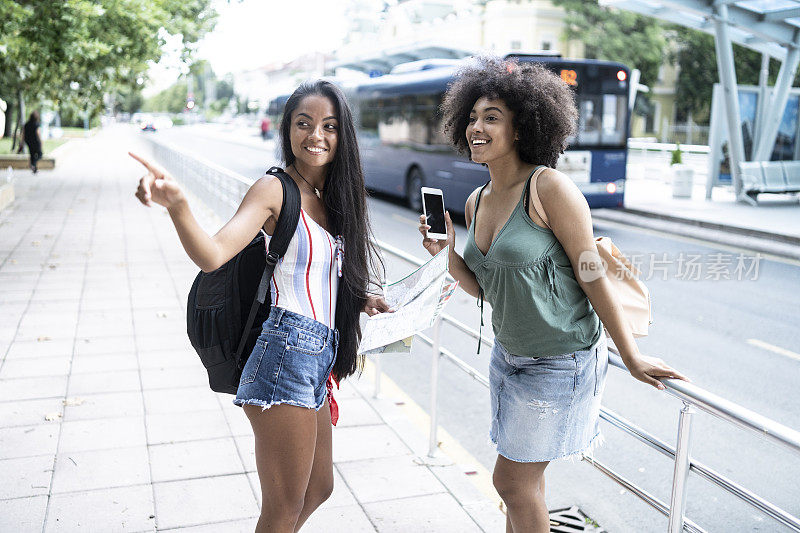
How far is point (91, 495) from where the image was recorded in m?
3.45

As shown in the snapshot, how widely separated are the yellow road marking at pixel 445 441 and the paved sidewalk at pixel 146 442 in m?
0.09

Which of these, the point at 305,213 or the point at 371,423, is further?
the point at 371,423

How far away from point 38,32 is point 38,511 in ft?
30.1

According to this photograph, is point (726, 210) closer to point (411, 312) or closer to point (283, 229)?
point (411, 312)

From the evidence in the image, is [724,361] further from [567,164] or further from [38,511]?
[567,164]

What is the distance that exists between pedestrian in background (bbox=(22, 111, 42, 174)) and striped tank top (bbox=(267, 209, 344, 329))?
22429mm

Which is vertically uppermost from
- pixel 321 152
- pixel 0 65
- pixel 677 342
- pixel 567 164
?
pixel 0 65

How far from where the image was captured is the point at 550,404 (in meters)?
2.30

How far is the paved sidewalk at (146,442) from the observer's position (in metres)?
3.32

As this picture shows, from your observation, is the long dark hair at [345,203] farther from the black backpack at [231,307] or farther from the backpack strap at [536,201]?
the backpack strap at [536,201]

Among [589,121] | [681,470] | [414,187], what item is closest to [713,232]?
[589,121]

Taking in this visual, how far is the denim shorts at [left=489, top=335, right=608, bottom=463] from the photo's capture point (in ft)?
7.52

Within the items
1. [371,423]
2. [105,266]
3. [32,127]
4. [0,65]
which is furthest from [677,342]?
[32,127]

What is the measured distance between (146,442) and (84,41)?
8.22 metres
